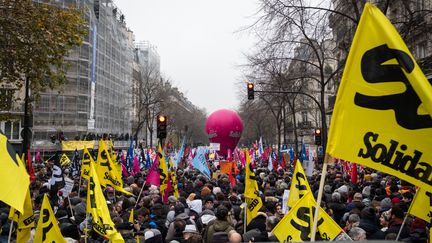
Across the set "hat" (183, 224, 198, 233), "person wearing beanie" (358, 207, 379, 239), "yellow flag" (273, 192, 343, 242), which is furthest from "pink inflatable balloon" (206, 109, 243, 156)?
"yellow flag" (273, 192, 343, 242)

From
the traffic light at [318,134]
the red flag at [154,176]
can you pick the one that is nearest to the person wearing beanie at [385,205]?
the red flag at [154,176]

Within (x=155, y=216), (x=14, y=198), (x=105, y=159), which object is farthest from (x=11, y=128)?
(x=14, y=198)

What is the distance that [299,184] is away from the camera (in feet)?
24.9

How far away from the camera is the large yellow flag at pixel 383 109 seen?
3617 mm

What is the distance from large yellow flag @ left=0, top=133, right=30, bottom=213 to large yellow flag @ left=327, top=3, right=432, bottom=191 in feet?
9.25

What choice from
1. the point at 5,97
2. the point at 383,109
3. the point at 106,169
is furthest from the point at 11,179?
the point at 5,97

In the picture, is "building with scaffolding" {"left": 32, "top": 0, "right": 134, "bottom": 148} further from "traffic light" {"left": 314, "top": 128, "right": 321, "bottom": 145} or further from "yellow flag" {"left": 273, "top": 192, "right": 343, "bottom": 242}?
"yellow flag" {"left": 273, "top": 192, "right": 343, "bottom": 242}

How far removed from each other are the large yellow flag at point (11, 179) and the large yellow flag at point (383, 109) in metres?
2.82

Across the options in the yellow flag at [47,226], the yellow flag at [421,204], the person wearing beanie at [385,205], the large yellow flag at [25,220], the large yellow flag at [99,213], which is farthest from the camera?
the person wearing beanie at [385,205]

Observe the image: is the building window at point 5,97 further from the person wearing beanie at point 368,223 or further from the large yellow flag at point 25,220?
the person wearing beanie at point 368,223

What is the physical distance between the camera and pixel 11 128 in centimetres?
4638

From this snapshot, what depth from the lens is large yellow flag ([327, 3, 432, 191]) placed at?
3.62m

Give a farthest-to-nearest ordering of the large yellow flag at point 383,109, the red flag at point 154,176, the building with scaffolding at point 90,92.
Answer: the building with scaffolding at point 90,92 → the red flag at point 154,176 → the large yellow flag at point 383,109

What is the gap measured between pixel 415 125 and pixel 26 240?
5248 millimetres
